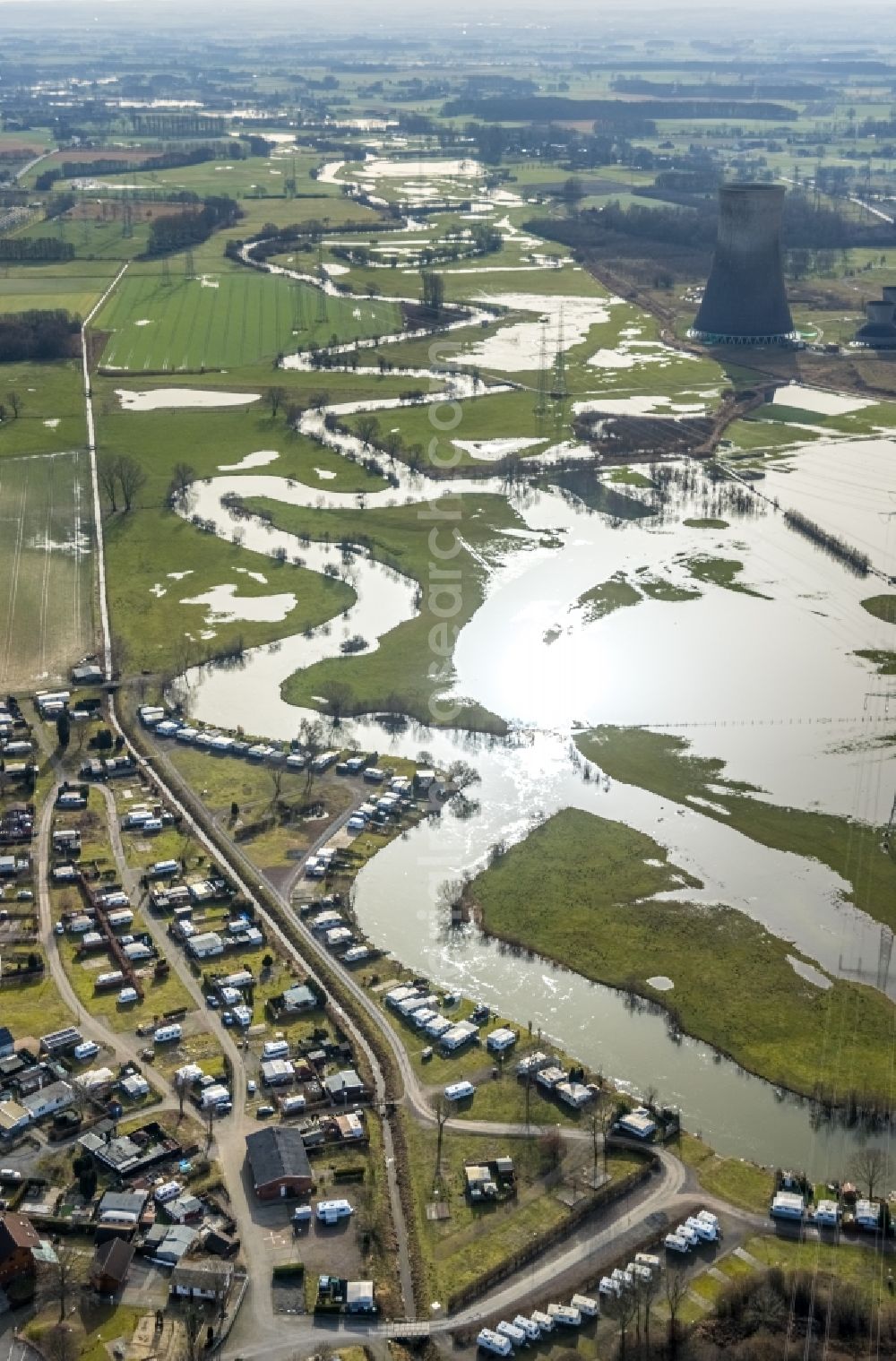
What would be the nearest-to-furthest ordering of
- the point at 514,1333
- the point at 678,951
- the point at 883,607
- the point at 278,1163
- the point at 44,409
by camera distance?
the point at 514,1333, the point at 278,1163, the point at 678,951, the point at 883,607, the point at 44,409

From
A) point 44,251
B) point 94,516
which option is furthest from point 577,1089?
point 44,251

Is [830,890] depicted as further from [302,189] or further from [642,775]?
[302,189]

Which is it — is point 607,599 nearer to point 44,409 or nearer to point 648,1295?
point 648,1295

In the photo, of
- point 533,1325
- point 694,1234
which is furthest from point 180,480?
point 533,1325

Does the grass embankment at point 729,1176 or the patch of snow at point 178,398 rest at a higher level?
the patch of snow at point 178,398

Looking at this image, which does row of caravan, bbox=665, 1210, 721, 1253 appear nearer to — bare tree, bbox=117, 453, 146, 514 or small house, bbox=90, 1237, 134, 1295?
small house, bbox=90, 1237, 134, 1295

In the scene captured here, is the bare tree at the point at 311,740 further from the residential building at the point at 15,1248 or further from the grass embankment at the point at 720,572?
the residential building at the point at 15,1248

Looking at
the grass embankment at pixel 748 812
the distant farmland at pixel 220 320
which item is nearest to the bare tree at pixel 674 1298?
the grass embankment at pixel 748 812
